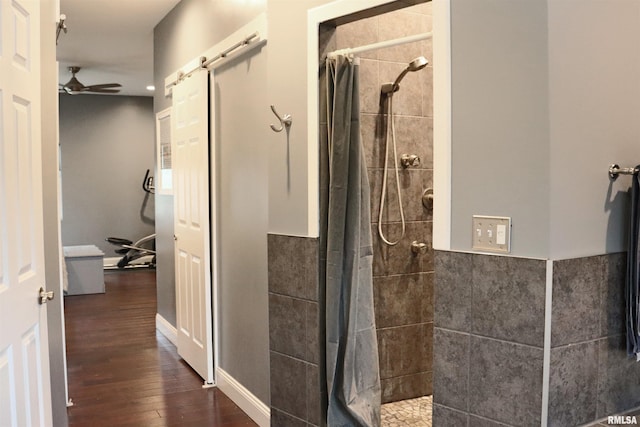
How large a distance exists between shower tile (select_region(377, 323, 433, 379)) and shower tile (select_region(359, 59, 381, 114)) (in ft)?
4.03

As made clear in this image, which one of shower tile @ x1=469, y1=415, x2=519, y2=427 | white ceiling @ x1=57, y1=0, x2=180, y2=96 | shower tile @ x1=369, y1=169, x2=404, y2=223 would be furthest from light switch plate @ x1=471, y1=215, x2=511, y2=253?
white ceiling @ x1=57, y1=0, x2=180, y2=96

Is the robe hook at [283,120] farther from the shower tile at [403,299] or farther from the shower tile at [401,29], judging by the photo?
the shower tile at [403,299]

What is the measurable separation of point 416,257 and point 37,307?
1960 mm

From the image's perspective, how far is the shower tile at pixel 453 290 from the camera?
6.04 feet

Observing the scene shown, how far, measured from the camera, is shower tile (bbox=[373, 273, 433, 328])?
10.3 ft

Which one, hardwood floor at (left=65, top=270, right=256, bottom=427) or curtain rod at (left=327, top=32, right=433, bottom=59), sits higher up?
curtain rod at (left=327, top=32, right=433, bottom=59)

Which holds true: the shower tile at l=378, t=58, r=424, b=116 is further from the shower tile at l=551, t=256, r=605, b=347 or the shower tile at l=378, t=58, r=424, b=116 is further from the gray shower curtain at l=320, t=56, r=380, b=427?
the shower tile at l=551, t=256, r=605, b=347

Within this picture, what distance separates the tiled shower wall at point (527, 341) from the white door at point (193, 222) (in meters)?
2.28

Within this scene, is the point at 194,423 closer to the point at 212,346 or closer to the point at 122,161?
the point at 212,346

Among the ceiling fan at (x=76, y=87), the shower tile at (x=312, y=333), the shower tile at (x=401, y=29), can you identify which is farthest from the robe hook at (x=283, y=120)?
the ceiling fan at (x=76, y=87)

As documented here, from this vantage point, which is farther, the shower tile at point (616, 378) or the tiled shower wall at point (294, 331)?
the tiled shower wall at point (294, 331)

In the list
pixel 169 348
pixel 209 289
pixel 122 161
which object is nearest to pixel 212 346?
pixel 209 289

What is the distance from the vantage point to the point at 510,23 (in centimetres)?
172

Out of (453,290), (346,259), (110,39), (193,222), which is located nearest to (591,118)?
(453,290)
